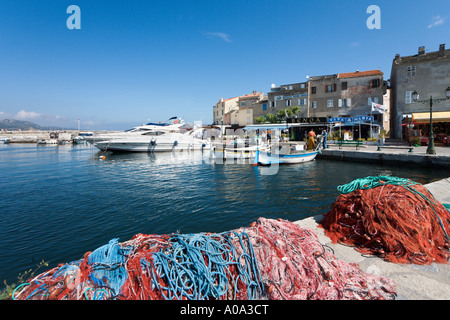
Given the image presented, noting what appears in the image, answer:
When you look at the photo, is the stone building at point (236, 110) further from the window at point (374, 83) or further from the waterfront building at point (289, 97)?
the window at point (374, 83)

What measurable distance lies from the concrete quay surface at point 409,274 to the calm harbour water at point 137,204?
4640mm

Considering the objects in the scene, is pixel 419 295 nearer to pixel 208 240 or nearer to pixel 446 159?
pixel 208 240

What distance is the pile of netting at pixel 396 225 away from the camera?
3961 mm

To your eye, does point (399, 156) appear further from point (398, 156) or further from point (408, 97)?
point (408, 97)

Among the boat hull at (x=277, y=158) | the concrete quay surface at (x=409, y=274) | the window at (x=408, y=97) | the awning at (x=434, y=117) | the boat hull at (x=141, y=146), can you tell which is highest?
the window at (x=408, y=97)

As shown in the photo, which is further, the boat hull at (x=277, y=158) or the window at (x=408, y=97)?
the window at (x=408, y=97)

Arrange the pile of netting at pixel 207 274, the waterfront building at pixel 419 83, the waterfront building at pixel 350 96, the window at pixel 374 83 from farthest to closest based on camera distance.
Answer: the window at pixel 374 83
the waterfront building at pixel 350 96
the waterfront building at pixel 419 83
the pile of netting at pixel 207 274

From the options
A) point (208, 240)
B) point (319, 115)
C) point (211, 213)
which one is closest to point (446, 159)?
point (211, 213)

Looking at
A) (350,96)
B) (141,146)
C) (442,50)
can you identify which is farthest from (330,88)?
(141,146)

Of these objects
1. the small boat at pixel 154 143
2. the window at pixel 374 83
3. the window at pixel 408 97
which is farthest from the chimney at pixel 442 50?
the small boat at pixel 154 143

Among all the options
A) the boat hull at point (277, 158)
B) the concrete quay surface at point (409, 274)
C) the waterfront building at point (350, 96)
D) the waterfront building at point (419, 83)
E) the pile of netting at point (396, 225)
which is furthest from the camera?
the waterfront building at point (350, 96)

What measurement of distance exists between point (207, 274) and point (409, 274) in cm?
310

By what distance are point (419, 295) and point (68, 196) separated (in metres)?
14.5
